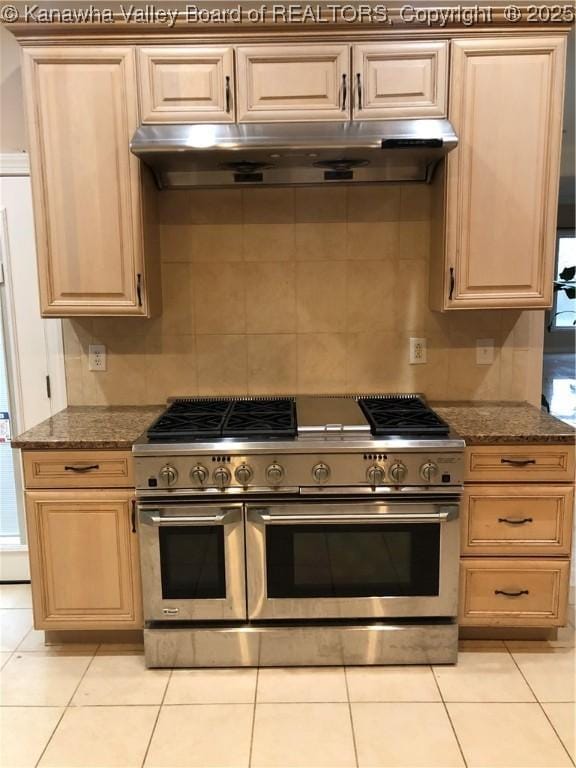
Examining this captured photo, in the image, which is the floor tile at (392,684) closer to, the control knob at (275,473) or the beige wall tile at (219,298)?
the control knob at (275,473)

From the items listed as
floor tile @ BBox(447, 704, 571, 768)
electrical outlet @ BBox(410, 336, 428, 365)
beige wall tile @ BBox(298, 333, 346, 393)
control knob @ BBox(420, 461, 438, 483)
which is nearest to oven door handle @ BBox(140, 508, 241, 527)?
control knob @ BBox(420, 461, 438, 483)

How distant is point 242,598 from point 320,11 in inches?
89.4

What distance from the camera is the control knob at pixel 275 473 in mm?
2139

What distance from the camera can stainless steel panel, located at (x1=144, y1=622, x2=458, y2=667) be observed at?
2.23 meters

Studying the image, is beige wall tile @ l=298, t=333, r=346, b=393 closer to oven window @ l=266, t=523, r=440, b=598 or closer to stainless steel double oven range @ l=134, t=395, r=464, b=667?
stainless steel double oven range @ l=134, t=395, r=464, b=667

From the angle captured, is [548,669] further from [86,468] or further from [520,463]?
[86,468]

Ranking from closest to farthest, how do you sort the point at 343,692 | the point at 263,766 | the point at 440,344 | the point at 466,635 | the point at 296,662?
the point at 263,766 → the point at 343,692 → the point at 296,662 → the point at 466,635 → the point at 440,344

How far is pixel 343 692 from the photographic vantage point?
6.91ft

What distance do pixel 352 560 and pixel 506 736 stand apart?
2.44 feet

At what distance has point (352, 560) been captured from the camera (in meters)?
2.21

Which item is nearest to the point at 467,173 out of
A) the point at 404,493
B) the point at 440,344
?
the point at 440,344

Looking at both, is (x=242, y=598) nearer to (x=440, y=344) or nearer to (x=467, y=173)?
(x=440, y=344)

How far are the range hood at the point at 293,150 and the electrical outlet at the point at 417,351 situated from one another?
2.42 ft

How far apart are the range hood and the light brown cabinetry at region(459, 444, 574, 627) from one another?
1198mm
